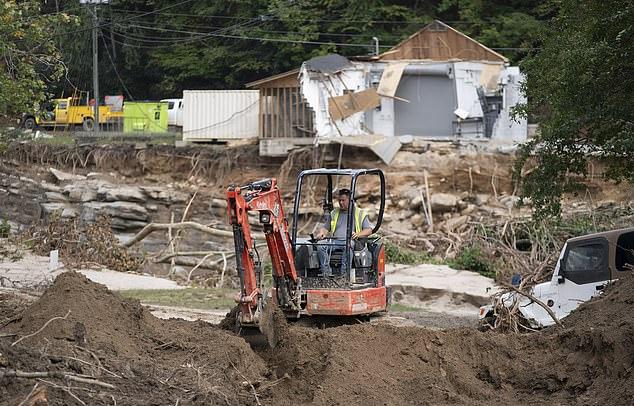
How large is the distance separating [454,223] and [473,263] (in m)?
6.13

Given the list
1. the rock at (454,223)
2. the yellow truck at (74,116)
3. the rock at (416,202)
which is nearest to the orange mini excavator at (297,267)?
the rock at (454,223)

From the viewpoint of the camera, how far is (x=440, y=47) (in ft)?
143

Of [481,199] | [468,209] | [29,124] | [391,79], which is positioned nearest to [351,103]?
[391,79]

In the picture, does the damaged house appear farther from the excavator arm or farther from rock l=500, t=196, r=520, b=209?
the excavator arm

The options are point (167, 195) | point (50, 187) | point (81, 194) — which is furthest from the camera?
point (50, 187)

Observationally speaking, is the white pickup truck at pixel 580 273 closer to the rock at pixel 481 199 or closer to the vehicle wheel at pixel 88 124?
the rock at pixel 481 199

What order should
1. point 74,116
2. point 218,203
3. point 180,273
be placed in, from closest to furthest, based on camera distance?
point 180,273 → point 218,203 → point 74,116

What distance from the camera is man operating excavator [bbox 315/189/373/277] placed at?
48.5 ft

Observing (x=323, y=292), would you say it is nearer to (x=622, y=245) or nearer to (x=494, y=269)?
(x=622, y=245)

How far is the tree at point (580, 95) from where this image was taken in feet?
52.3

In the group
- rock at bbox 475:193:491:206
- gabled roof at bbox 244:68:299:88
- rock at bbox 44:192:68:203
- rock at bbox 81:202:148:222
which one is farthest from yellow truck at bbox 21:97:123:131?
rock at bbox 475:193:491:206

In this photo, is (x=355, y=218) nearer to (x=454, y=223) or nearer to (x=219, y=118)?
(x=454, y=223)

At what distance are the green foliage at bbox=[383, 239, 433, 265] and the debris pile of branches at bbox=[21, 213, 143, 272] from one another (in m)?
7.28

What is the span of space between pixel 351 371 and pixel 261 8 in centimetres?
4313
